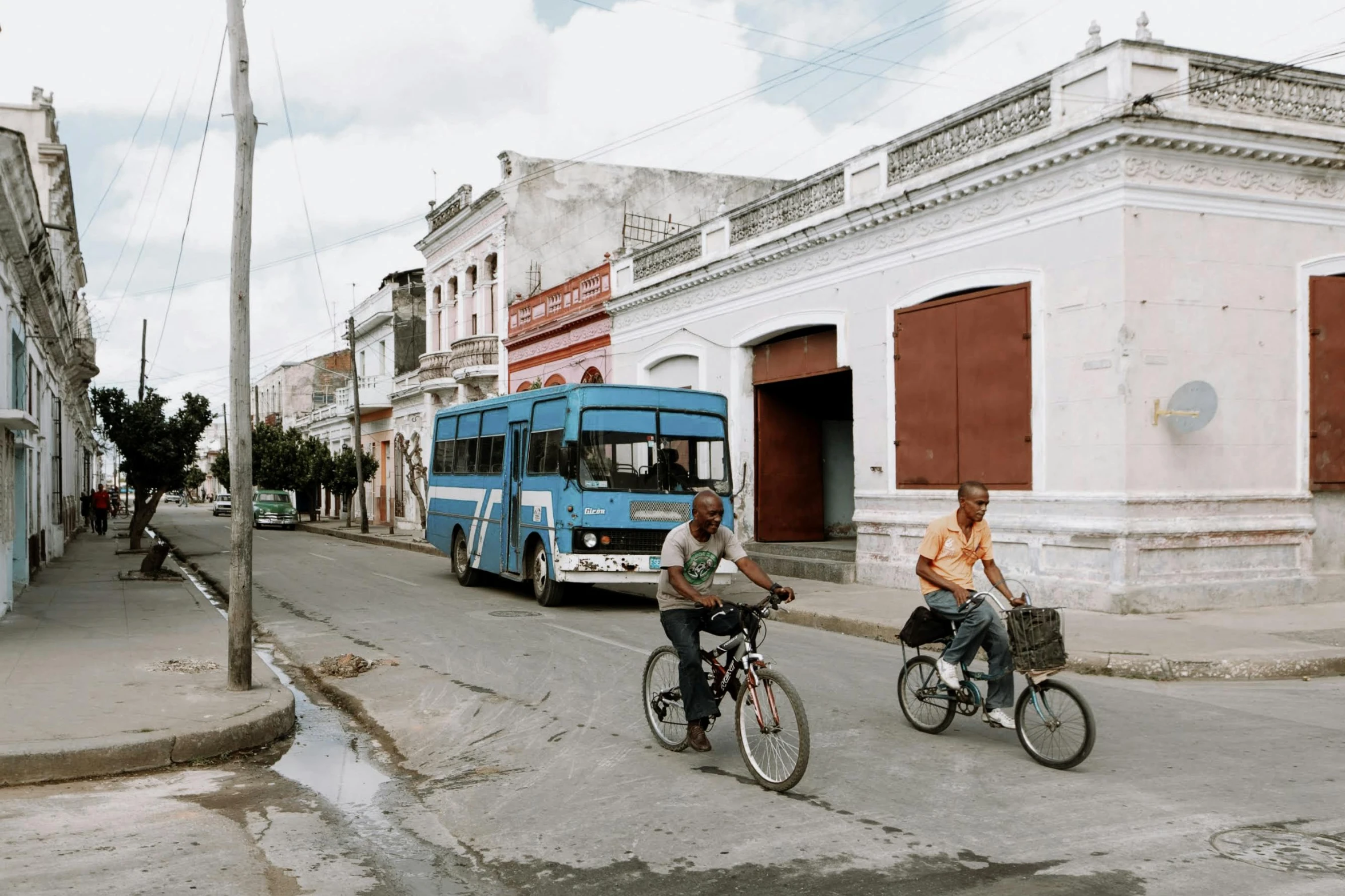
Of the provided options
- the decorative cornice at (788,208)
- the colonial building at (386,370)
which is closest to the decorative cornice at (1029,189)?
the decorative cornice at (788,208)

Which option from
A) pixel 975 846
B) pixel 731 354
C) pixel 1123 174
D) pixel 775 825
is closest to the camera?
pixel 975 846

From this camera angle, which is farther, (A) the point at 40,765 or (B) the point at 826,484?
(B) the point at 826,484

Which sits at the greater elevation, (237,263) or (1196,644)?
(237,263)

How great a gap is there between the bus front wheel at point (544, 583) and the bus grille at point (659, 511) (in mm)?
1527

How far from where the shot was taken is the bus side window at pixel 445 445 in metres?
20.8

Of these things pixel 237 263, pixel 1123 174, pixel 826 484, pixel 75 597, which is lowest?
pixel 75 597

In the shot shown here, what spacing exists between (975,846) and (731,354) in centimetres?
1690

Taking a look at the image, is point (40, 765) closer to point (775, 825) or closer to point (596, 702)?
point (596, 702)

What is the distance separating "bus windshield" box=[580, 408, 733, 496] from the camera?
50.3ft

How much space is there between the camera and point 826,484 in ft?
73.2

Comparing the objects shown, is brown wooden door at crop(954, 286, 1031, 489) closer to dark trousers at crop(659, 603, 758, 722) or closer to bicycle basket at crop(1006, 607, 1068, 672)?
bicycle basket at crop(1006, 607, 1068, 672)

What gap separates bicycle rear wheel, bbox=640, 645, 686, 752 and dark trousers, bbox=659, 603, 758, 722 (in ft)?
0.39

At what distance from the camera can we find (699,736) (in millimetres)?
6957

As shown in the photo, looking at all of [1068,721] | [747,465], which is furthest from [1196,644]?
[747,465]
